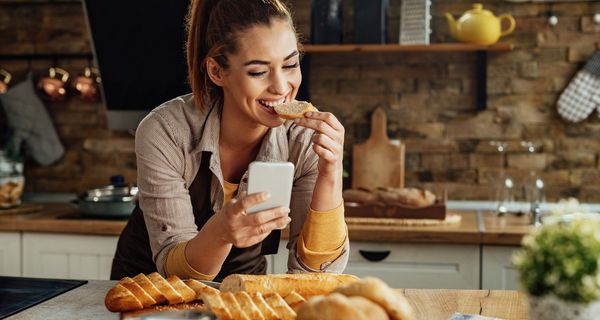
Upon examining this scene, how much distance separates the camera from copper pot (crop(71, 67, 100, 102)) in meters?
3.81

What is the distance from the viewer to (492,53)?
3543 millimetres

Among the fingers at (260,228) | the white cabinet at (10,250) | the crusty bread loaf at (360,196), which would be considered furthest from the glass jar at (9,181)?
the fingers at (260,228)

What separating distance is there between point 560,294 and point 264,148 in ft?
3.51

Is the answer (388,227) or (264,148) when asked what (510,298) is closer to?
(264,148)

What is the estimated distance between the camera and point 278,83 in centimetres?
187

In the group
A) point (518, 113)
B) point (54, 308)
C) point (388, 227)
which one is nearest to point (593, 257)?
point (54, 308)

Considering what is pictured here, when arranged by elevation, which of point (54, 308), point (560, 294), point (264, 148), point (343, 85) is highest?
point (343, 85)

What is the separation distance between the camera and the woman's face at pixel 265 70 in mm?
1877

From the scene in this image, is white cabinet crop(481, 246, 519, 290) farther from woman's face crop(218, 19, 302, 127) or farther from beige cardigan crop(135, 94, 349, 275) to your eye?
woman's face crop(218, 19, 302, 127)

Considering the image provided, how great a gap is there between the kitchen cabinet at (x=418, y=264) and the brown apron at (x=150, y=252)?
2.55 feet

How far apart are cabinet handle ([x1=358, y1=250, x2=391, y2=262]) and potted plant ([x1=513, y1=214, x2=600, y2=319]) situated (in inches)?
72.1

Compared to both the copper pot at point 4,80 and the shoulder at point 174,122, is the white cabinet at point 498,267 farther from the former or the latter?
the copper pot at point 4,80

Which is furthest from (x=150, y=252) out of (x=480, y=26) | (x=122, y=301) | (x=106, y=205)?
(x=480, y=26)

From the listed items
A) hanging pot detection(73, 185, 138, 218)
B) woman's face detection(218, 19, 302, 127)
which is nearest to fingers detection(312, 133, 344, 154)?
woman's face detection(218, 19, 302, 127)
